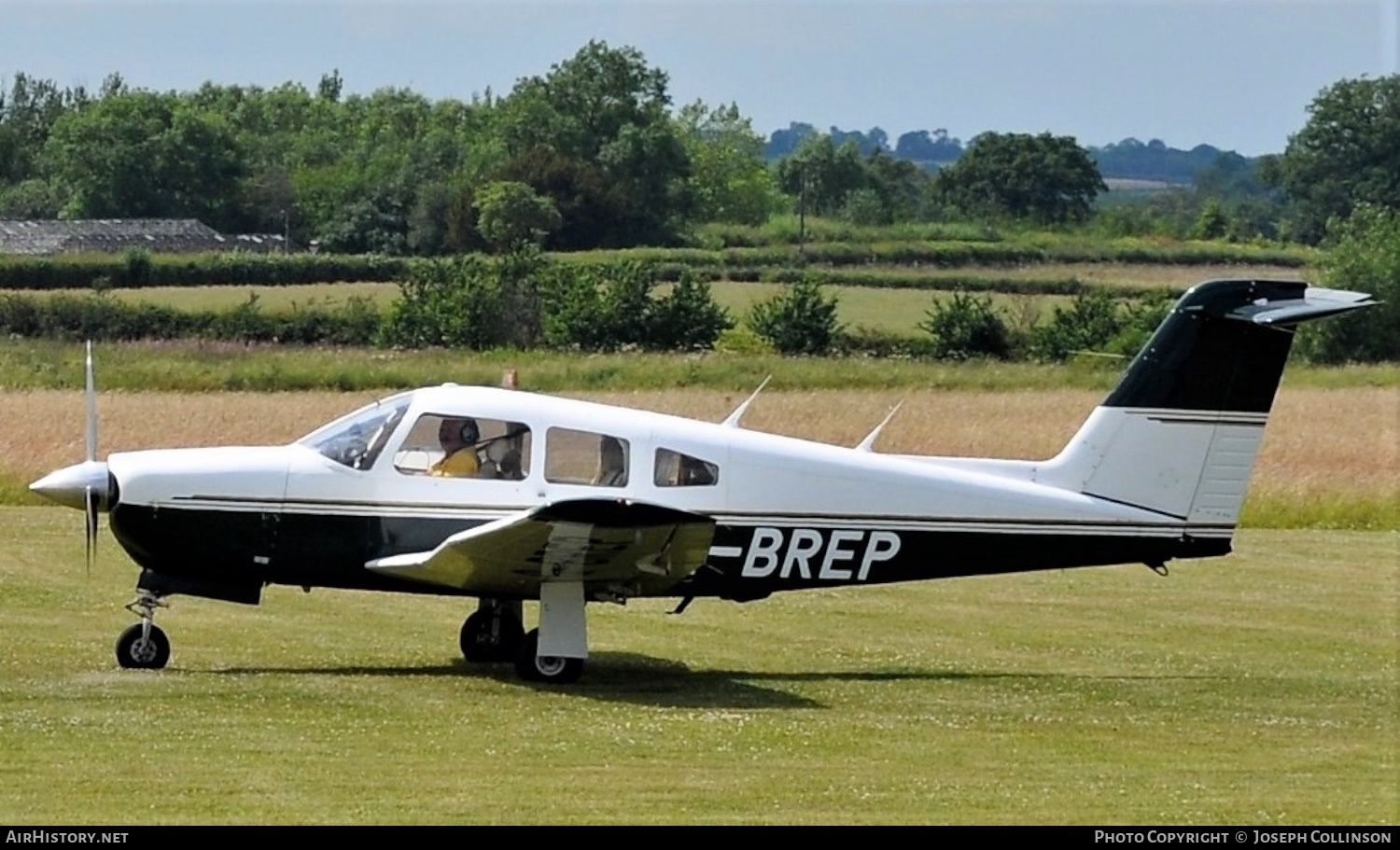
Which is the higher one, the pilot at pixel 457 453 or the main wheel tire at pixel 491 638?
the pilot at pixel 457 453

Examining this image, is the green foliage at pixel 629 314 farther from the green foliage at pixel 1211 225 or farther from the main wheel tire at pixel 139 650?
the main wheel tire at pixel 139 650

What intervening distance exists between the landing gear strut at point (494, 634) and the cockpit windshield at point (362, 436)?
1.46 m

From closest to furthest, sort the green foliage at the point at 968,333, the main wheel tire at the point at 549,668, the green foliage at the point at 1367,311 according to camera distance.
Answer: the main wheel tire at the point at 549,668 → the green foliage at the point at 968,333 → the green foliage at the point at 1367,311

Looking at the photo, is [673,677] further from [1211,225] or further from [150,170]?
[1211,225]

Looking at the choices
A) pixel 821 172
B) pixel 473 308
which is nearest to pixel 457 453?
pixel 473 308

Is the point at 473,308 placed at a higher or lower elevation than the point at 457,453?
lower

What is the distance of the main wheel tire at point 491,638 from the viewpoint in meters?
13.8

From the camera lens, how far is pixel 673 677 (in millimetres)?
13633

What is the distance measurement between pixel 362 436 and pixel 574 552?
161 centimetres

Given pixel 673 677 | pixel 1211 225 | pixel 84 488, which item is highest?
pixel 84 488

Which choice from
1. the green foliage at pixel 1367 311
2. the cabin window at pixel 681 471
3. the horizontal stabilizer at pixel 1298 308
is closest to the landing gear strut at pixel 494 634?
the cabin window at pixel 681 471
